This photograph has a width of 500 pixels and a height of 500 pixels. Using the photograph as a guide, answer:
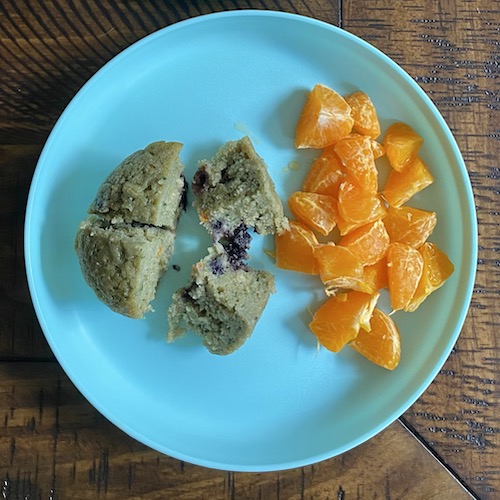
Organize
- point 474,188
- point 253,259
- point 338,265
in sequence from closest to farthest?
point 338,265 → point 253,259 → point 474,188

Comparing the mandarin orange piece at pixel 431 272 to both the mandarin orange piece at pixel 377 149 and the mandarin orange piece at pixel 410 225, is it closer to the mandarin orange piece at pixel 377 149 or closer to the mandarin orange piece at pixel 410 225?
the mandarin orange piece at pixel 410 225

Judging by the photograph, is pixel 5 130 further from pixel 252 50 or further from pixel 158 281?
pixel 252 50

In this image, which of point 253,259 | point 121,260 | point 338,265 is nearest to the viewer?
point 121,260

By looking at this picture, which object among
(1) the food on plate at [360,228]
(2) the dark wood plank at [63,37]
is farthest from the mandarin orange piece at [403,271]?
(2) the dark wood plank at [63,37]

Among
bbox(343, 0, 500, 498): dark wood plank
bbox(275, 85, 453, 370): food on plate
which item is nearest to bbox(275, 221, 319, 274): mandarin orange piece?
bbox(275, 85, 453, 370): food on plate

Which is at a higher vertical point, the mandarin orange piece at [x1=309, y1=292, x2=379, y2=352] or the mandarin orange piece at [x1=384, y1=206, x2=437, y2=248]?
the mandarin orange piece at [x1=384, y1=206, x2=437, y2=248]

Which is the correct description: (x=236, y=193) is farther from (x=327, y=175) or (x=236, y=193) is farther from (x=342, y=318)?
(x=342, y=318)

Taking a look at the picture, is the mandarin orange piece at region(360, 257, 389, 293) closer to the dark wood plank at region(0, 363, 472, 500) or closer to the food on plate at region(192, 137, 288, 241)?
the food on plate at region(192, 137, 288, 241)

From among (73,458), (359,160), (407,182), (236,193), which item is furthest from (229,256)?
(73,458)
